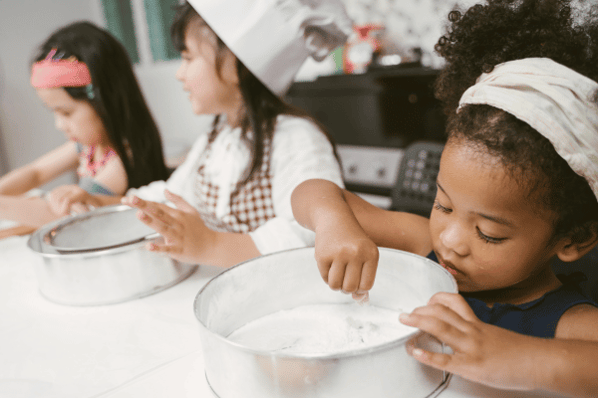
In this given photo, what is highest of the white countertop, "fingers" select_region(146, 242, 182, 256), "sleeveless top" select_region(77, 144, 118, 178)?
"fingers" select_region(146, 242, 182, 256)

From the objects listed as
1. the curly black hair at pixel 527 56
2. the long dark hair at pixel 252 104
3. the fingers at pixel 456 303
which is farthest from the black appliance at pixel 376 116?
the fingers at pixel 456 303

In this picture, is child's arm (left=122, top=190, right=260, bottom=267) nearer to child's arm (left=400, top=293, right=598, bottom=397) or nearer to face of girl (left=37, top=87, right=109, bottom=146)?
child's arm (left=400, top=293, right=598, bottom=397)

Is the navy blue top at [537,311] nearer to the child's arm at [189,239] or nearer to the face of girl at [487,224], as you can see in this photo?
the face of girl at [487,224]

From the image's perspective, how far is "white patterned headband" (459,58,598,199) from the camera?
411 mm

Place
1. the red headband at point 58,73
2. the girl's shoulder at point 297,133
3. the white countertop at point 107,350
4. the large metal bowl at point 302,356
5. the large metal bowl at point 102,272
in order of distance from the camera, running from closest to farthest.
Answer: the large metal bowl at point 302,356
the white countertop at point 107,350
the large metal bowl at point 102,272
the girl's shoulder at point 297,133
the red headband at point 58,73

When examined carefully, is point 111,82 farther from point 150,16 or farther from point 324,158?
point 150,16

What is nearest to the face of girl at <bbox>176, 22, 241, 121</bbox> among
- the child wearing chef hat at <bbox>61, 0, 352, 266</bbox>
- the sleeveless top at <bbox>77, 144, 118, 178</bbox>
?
the child wearing chef hat at <bbox>61, 0, 352, 266</bbox>

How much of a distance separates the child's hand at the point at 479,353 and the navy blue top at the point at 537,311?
14cm

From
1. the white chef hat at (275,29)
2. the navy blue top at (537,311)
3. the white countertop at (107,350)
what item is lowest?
the white countertop at (107,350)

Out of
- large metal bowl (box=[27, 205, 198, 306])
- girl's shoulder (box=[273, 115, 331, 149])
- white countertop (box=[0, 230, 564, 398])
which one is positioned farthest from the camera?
girl's shoulder (box=[273, 115, 331, 149])

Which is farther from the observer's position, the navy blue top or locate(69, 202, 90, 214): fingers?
locate(69, 202, 90, 214): fingers

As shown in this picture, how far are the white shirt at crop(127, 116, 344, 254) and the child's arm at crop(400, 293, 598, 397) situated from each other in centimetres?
35

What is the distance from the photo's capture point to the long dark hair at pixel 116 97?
4.01 ft

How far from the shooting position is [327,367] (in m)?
0.31
